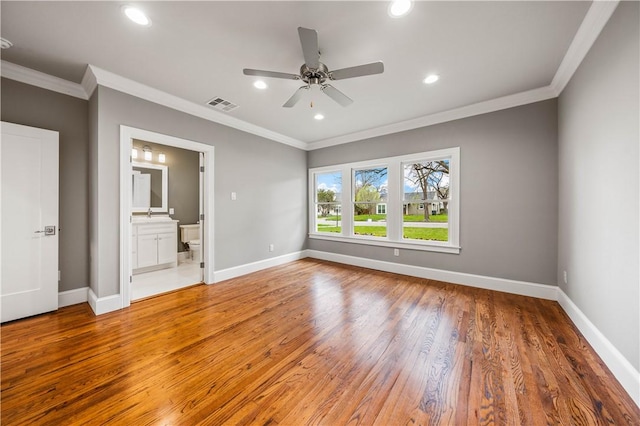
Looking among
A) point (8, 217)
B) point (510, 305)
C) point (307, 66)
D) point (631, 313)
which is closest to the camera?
point (631, 313)

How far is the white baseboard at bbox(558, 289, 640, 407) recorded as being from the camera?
1482mm

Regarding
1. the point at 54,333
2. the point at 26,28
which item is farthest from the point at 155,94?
the point at 54,333

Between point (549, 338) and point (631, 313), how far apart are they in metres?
0.79

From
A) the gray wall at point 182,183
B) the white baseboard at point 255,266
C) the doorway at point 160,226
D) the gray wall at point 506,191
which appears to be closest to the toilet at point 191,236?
the doorway at point 160,226

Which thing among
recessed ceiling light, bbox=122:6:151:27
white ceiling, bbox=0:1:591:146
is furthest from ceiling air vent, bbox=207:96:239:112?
recessed ceiling light, bbox=122:6:151:27

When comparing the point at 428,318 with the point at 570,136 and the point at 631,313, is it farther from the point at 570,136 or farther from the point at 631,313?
the point at 570,136

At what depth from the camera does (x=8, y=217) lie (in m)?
2.46

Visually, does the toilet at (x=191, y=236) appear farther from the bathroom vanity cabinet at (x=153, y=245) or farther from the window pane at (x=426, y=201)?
the window pane at (x=426, y=201)

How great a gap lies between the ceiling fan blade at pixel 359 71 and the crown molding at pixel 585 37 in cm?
157

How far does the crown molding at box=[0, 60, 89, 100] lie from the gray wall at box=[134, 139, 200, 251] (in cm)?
212

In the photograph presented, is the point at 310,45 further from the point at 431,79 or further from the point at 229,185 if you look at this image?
the point at 229,185

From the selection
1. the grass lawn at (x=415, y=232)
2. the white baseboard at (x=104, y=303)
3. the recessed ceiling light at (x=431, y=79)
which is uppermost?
the recessed ceiling light at (x=431, y=79)

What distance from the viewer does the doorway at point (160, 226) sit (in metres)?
2.88

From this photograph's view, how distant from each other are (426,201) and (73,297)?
5289mm
